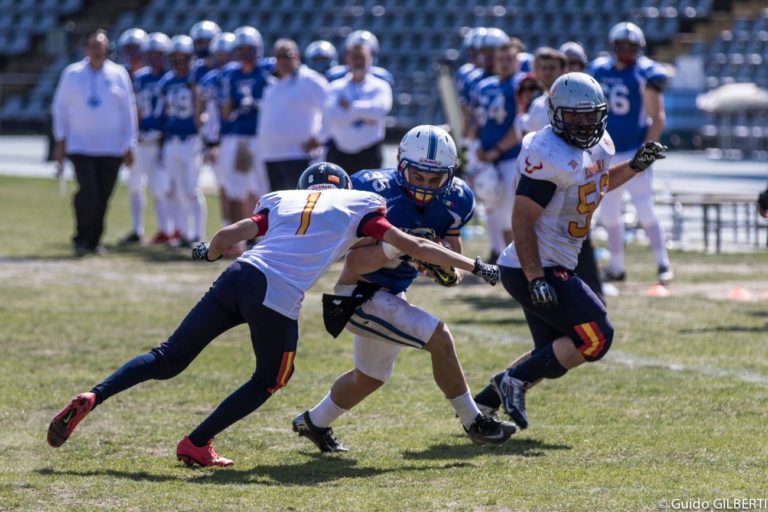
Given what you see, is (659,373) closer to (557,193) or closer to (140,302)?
(557,193)

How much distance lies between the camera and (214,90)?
1370 centimetres

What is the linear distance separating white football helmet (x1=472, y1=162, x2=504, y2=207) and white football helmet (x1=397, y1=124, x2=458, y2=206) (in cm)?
546

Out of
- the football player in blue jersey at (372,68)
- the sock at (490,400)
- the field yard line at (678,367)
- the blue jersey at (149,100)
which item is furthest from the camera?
the blue jersey at (149,100)

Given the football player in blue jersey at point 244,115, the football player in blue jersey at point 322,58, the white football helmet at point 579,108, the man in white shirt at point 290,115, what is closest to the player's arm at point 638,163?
the white football helmet at point 579,108

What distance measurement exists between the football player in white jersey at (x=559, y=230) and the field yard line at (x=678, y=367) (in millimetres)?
1543

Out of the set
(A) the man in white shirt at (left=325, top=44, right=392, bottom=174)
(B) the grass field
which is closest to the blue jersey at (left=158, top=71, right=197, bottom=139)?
(A) the man in white shirt at (left=325, top=44, right=392, bottom=174)

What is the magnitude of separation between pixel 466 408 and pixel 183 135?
340 inches

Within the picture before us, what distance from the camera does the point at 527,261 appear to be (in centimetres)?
580

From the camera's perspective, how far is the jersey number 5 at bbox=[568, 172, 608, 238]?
5.89m

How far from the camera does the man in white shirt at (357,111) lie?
12.3 metres

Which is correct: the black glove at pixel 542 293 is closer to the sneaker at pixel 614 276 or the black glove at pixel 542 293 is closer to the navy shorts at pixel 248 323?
the navy shorts at pixel 248 323

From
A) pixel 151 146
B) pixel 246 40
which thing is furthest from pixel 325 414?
pixel 151 146

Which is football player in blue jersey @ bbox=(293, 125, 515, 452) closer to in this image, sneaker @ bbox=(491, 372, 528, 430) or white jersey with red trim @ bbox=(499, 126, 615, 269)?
sneaker @ bbox=(491, 372, 528, 430)

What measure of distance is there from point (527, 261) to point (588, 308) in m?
0.31
